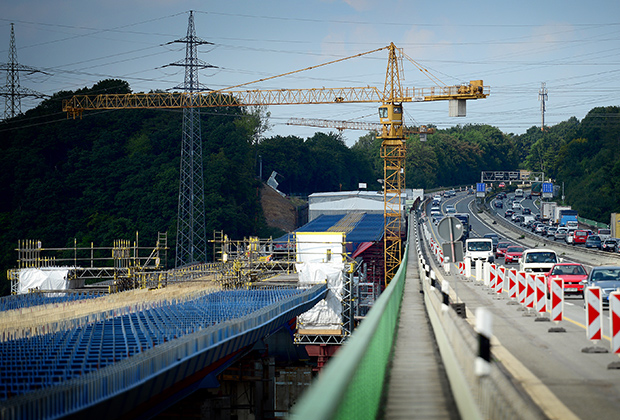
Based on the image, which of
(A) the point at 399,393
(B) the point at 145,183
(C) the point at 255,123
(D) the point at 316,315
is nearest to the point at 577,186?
(C) the point at 255,123

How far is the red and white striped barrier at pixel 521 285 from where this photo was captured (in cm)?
2234

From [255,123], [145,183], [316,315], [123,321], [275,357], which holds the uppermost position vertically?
[255,123]

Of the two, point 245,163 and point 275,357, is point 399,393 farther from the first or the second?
point 245,163

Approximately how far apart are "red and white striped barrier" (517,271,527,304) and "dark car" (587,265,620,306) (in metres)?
2.22

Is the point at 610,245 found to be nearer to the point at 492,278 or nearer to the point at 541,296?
the point at 492,278

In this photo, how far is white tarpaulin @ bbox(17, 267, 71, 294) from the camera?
44.0 m

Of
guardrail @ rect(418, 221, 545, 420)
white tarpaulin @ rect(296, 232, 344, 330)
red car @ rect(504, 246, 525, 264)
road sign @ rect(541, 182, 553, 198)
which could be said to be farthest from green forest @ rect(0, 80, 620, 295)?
guardrail @ rect(418, 221, 545, 420)

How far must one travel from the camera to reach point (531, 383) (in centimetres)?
1109

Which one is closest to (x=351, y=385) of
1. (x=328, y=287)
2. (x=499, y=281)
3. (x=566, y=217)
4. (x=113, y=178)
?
(x=499, y=281)

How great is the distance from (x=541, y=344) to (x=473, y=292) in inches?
601

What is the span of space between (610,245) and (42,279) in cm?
5054

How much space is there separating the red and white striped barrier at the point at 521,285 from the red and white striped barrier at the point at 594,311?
782 centimetres

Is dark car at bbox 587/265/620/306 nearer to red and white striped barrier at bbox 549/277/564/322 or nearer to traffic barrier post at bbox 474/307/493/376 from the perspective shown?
red and white striped barrier at bbox 549/277/564/322

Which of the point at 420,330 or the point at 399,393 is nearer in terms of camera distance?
the point at 399,393
